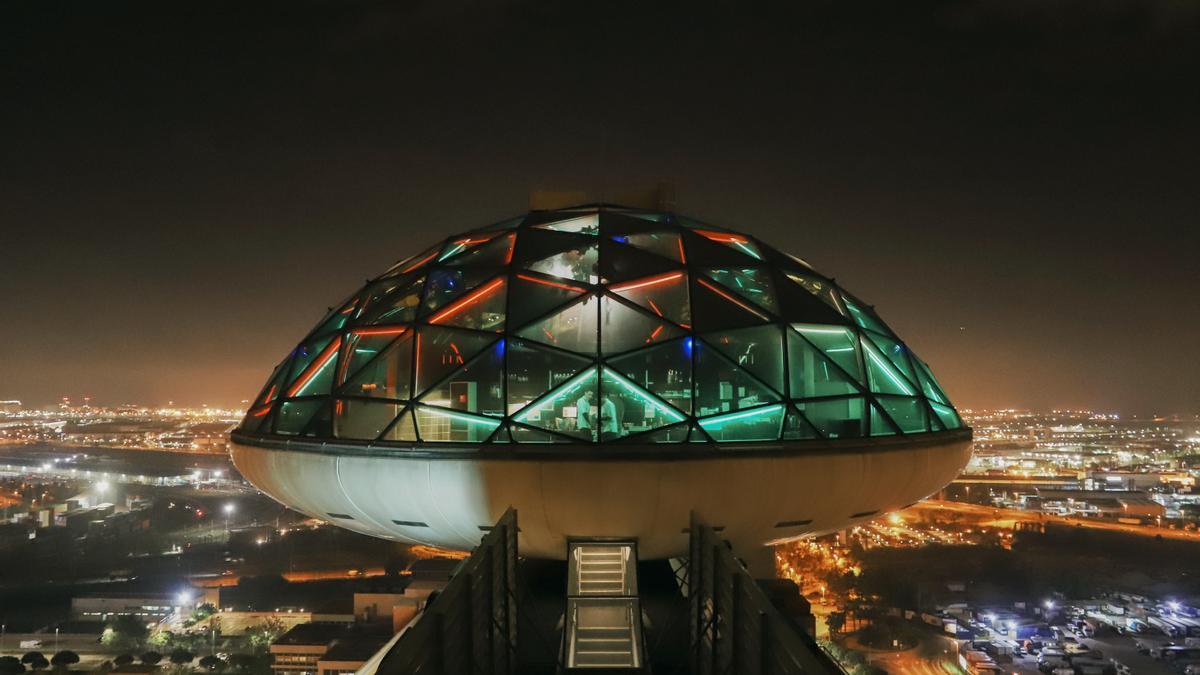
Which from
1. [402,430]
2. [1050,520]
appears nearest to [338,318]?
[402,430]

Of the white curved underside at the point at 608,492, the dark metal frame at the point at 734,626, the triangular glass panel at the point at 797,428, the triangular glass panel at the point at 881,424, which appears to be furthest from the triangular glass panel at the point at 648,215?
the dark metal frame at the point at 734,626

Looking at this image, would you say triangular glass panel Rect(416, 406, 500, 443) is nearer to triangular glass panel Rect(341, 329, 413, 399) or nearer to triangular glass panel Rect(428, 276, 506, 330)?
triangular glass panel Rect(341, 329, 413, 399)

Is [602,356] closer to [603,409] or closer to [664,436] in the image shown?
[603,409]

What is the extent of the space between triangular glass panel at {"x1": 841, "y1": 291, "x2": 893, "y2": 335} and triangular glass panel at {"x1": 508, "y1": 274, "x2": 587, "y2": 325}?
4.49 m

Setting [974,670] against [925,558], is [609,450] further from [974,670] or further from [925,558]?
[925,558]

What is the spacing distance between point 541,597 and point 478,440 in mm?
3492

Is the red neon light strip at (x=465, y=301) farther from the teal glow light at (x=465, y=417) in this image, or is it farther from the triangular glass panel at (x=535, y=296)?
the teal glow light at (x=465, y=417)

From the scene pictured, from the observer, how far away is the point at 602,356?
10.5 metres

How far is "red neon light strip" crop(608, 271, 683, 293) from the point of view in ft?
37.6

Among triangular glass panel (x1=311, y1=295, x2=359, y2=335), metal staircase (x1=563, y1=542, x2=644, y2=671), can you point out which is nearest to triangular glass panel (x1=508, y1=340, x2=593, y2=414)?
metal staircase (x1=563, y1=542, x2=644, y2=671)

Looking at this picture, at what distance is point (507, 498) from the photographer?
10.3 metres

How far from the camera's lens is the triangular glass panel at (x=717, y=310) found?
1097cm

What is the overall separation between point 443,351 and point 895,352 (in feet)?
22.7

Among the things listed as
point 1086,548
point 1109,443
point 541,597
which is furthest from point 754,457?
point 1109,443
